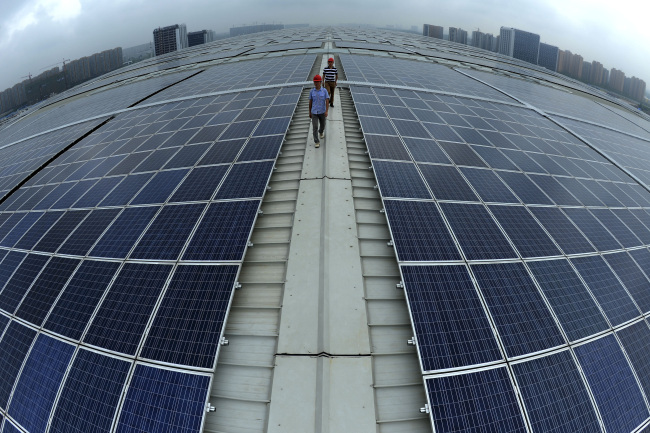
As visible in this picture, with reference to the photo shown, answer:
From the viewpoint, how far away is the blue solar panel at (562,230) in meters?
5.96

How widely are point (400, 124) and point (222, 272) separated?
26.6ft

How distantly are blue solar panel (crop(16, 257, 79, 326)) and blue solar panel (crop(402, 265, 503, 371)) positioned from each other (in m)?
6.98

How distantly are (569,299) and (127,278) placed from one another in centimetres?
855

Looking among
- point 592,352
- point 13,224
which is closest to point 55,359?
point 13,224

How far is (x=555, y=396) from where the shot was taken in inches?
156

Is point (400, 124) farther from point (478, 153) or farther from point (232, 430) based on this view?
point (232, 430)

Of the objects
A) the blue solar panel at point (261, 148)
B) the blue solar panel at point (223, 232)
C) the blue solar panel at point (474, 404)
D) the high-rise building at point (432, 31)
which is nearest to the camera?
the blue solar panel at point (474, 404)

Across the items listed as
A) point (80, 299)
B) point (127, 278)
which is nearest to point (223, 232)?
point (127, 278)

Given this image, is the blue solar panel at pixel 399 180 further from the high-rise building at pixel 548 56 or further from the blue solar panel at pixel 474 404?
the high-rise building at pixel 548 56

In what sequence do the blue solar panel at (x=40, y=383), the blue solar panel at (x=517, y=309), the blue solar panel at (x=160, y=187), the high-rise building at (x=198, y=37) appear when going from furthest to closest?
the high-rise building at (x=198, y=37), the blue solar panel at (x=160, y=187), the blue solar panel at (x=517, y=309), the blue solar panel at (x=40, y=383)

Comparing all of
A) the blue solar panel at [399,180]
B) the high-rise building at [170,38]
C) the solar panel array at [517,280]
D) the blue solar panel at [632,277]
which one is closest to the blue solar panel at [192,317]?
the solar panel array at [517,280]

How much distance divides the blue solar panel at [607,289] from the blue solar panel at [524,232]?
610 mm

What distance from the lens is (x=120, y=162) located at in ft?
29.0

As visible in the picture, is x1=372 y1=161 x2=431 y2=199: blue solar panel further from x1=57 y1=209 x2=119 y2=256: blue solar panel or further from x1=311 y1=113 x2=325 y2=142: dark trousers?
x1=57 y1=209 x2=119 y2=256: blue solar panel
